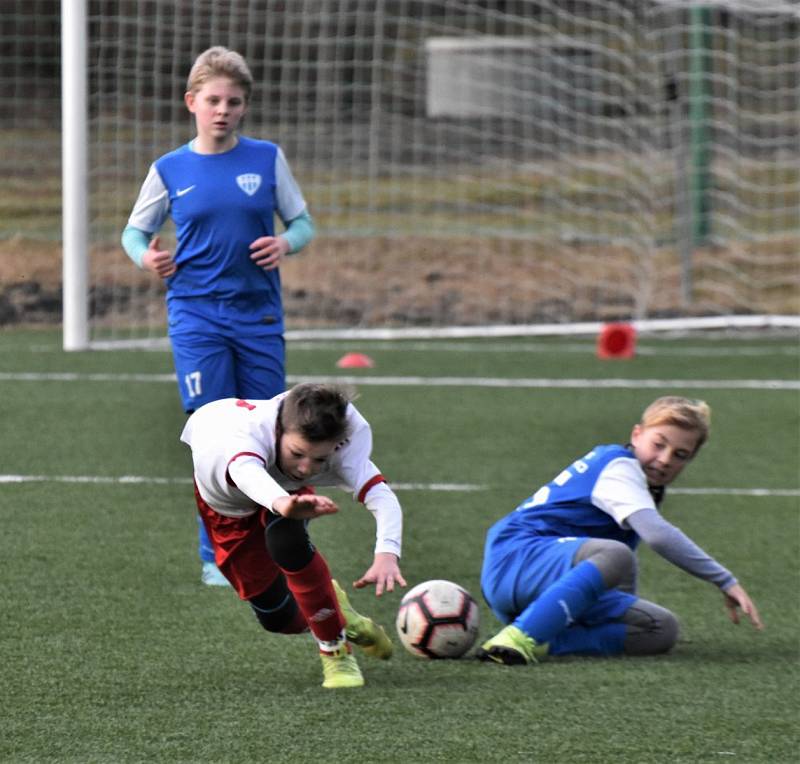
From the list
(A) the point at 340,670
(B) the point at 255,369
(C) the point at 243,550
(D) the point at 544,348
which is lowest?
(D) the point at 544,348

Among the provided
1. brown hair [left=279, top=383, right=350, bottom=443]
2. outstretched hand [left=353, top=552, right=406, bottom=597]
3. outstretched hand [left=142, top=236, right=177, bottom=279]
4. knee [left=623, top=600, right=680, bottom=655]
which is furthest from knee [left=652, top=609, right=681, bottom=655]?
outstretched hand [left=142, top=236, right=177, bottom=279]

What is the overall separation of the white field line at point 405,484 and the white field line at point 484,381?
2673 mm

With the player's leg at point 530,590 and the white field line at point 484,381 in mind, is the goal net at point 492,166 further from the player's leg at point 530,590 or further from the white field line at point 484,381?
the player's leg at point 530,590

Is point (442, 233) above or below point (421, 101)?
below

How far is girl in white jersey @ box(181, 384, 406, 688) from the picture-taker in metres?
3.90

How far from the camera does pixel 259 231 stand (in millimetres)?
5590

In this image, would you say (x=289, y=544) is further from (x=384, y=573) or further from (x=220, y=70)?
(x=220, y=70)

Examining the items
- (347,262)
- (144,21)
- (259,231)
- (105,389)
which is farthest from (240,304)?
(347,262)

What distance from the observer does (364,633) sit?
4.39m

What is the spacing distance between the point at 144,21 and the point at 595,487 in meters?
8.39

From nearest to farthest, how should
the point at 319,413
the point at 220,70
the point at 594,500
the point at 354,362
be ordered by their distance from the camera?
1. the point at 319,413
2. the point at 594,500
3. the point at 220,70
4. the point at 354,362

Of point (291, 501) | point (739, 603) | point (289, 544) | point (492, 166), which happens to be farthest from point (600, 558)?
point (492, 166)

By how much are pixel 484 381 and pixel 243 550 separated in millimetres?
5824

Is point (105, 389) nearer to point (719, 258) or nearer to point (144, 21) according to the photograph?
point (144, 21)
